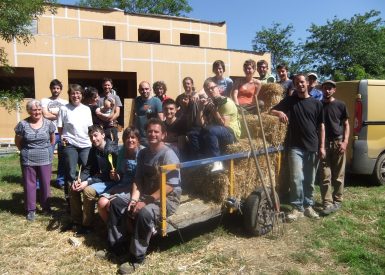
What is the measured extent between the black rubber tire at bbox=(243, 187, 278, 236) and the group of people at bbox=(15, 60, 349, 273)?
543 millimetres

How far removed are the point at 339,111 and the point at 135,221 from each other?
3414mm

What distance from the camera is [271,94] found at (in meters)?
6.14

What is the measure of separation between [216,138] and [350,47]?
28345 mm

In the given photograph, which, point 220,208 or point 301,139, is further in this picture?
point 301,139

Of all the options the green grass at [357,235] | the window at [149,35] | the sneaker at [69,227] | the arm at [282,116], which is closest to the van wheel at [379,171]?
the green grass at [357,235]

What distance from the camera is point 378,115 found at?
688 cm

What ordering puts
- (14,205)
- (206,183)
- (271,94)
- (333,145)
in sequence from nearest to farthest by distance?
(206,183), (333,145), (271,94), (14,205)

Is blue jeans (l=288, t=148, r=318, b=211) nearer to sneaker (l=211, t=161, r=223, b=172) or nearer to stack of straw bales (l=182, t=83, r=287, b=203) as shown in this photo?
stack of straw bales (l=182, t=83, r=287, b=203)

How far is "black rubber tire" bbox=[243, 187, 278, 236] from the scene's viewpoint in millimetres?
4825

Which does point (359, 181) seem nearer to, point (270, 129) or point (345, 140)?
point (345, 140)

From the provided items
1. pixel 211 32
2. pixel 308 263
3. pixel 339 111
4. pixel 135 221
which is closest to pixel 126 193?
pixel 135 221

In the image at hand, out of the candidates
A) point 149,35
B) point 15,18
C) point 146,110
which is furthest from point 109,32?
point 146,110

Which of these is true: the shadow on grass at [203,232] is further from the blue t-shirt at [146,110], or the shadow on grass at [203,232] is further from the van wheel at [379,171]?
the van wheel at [379,171]

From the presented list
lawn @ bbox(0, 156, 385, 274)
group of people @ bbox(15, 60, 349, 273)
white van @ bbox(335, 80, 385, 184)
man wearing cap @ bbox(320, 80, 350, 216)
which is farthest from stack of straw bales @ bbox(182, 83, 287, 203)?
white van @ bbox(335, 80, 385, 184)
